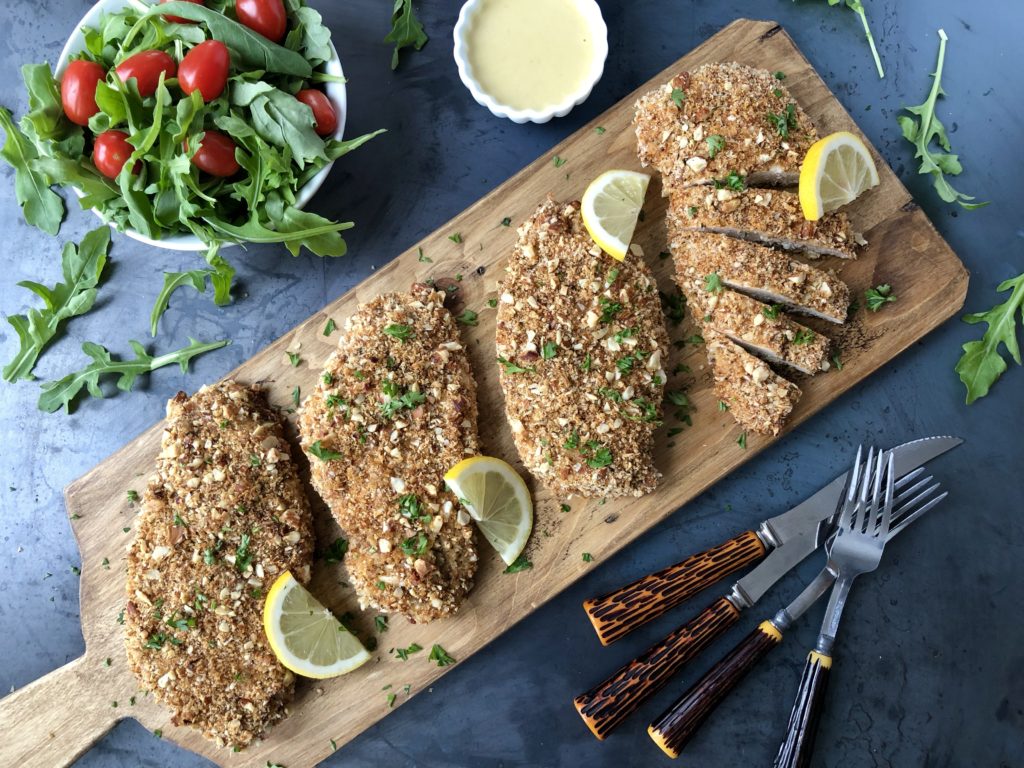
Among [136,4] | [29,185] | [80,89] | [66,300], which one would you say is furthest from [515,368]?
[29,185]

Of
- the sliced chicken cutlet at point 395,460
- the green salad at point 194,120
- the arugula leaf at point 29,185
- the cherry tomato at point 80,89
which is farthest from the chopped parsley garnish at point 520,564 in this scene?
the arugula leaf at point 29,185

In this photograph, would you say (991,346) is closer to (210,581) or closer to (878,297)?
(878,297)

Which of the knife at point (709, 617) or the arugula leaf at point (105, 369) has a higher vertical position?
the arugula leaf at point (105, 369)

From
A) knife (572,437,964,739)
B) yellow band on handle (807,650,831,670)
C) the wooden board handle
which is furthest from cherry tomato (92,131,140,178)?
yellow band on handle (807,650,831,670)

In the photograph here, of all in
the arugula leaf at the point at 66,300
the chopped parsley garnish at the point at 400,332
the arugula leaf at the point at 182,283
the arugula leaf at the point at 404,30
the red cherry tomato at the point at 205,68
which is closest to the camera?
the red cherry tomato at the point at 205,68

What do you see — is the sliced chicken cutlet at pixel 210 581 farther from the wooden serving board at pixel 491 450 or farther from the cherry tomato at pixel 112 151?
the cherry tomato at pixel 112 151

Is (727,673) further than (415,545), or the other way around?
(727,673)
